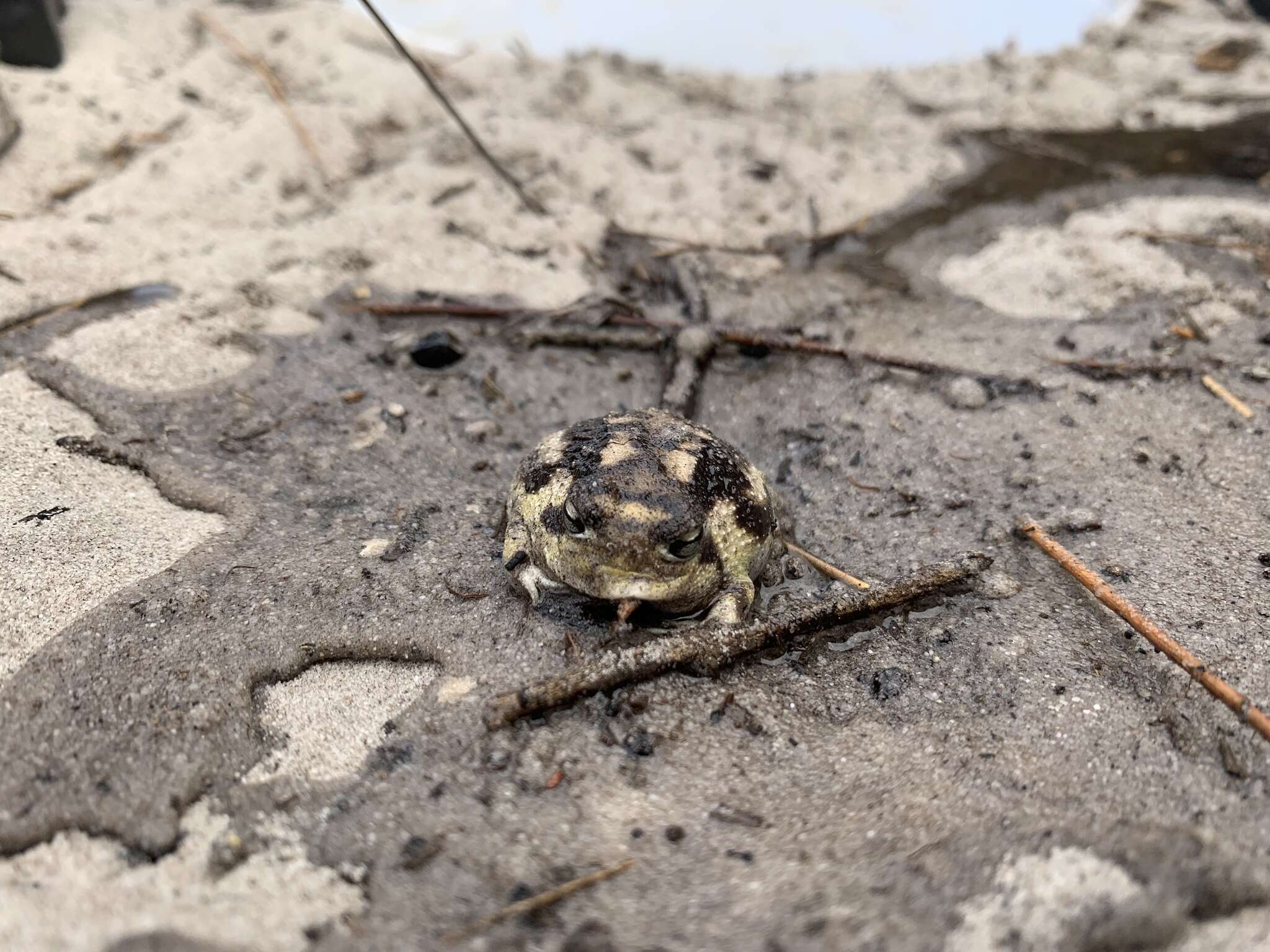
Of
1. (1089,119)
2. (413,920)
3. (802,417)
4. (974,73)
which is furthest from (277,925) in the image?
(974,73)

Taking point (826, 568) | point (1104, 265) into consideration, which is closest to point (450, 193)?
point (826, 568)

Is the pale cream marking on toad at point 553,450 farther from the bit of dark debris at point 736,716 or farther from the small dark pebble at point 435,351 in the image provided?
the small dark pebble at point 435,351

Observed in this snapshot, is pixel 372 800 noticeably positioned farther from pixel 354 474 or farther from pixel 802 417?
pixel 802 417

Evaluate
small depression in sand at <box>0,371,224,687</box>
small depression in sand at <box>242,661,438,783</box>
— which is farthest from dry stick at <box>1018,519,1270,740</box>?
small depression in sand at <box>0,371,224,687</box>

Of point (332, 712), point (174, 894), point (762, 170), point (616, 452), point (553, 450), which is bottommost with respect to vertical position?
point (332, 712)

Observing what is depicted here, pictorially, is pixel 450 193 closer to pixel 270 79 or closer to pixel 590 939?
pixel 270 79

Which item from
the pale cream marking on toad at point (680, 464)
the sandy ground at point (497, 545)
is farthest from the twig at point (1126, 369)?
the pale cream marking on toad at point (680, 464)

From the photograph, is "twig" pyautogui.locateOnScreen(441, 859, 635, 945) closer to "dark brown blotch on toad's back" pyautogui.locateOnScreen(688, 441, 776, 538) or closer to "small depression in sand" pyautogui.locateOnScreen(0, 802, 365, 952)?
"small depression in sand" pyautogui.locateOnScreen(0, 802, 365, 952)
